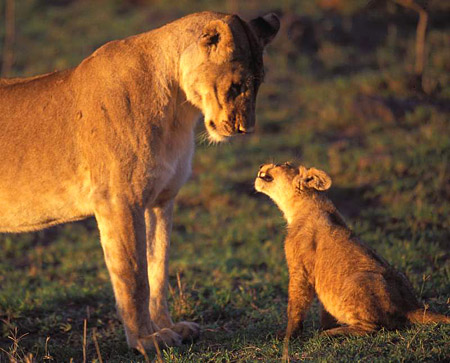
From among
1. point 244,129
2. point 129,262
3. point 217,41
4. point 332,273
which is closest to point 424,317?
point 332,273

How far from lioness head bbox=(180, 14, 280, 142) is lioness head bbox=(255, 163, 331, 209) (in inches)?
24.3

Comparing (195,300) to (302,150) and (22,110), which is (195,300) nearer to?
(22,110)

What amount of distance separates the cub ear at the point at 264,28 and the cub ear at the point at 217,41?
0.40 m

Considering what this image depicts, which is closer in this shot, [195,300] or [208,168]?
[195,300]

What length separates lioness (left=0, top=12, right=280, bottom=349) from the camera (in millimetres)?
4535

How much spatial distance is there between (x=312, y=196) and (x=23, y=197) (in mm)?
2047

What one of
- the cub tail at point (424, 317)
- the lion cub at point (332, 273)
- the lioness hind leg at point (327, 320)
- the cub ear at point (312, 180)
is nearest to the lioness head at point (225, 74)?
the cub ear at point (312, 180)

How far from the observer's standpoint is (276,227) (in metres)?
7.89

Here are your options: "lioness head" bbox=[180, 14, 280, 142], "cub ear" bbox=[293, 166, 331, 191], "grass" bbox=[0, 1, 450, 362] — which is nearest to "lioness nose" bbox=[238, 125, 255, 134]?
"lioness head" bbox=[180, 14, 280, 142]

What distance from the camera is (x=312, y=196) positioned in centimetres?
493

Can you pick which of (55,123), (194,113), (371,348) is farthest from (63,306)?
(371,348)

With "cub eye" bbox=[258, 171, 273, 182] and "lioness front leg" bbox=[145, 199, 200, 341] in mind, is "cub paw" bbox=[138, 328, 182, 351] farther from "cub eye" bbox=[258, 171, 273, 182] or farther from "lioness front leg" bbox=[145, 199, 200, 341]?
"cub eye" bbox=[258, 171, 273, 182]

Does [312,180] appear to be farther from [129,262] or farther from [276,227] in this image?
[276,227]

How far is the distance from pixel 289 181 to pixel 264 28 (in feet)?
3.69
